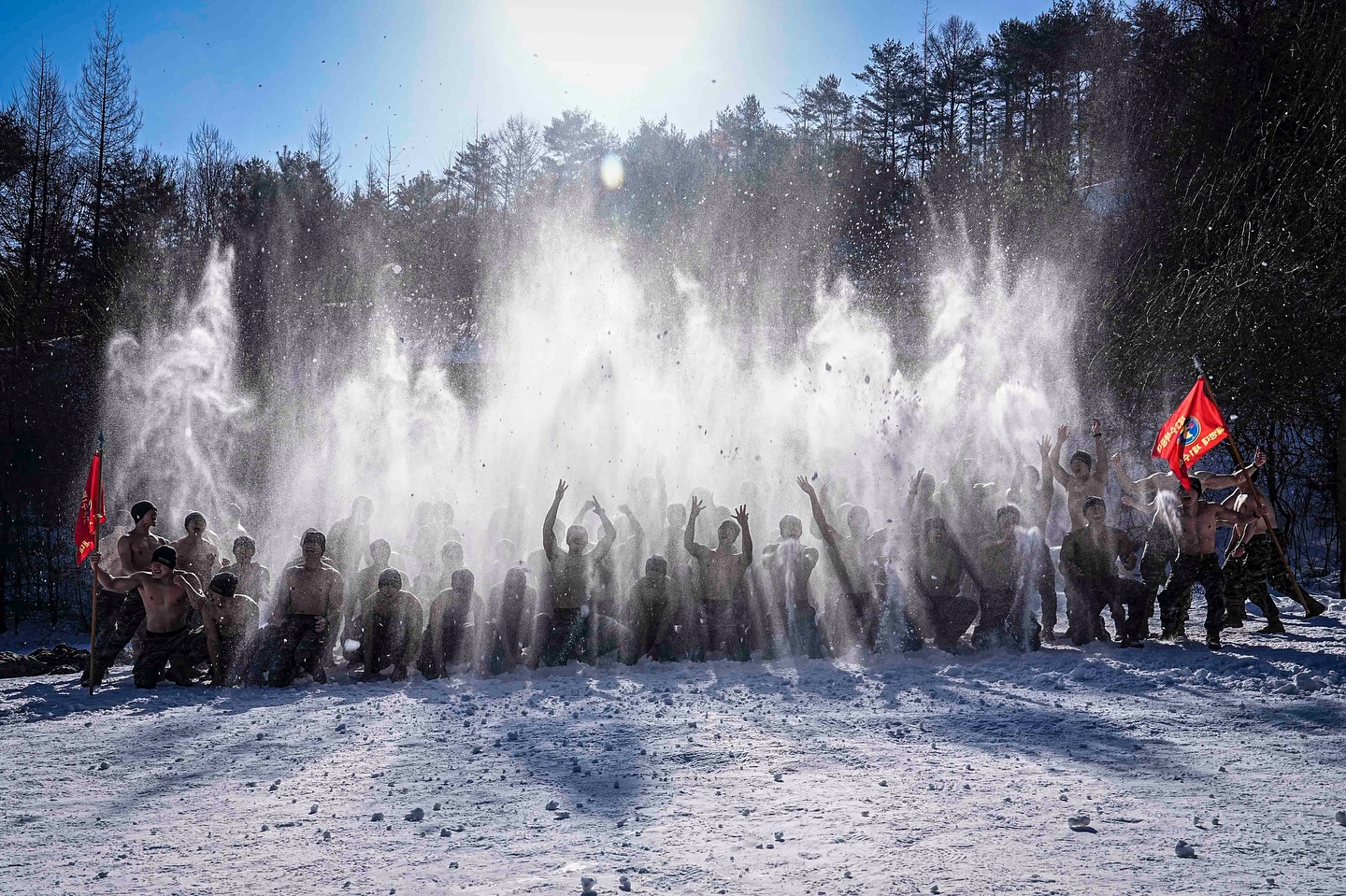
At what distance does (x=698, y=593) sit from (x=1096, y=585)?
11.6 feet

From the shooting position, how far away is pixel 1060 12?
4103 centimetres

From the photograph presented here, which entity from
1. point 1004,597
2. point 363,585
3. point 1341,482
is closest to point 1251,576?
point 1004,597

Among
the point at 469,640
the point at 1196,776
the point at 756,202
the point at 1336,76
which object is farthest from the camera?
the point at 756,202

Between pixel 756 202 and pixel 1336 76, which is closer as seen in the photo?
pixel 1336 76

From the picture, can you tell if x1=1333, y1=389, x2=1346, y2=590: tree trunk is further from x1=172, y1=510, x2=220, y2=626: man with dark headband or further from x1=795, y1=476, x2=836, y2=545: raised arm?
x1=172, y1=510, x2=220, y2=626: man with dark headband

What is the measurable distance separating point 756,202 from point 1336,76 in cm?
2804

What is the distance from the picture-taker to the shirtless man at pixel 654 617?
29.4ft

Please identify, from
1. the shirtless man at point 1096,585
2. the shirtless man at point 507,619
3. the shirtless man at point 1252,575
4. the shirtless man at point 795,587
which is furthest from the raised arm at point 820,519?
the shirtless man at point 1252,575

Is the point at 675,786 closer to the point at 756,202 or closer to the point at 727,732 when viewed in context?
the point at 727,732

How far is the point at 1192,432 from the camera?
27.5 ft

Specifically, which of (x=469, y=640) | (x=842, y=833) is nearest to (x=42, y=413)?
(x=469, y=640)

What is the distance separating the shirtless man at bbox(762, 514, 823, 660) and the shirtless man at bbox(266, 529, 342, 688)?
3.98 meters

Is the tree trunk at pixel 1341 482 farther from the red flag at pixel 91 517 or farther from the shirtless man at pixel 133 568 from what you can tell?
the red flag at pixel 91 517

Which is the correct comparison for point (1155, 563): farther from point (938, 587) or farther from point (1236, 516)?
point (938, 587)
